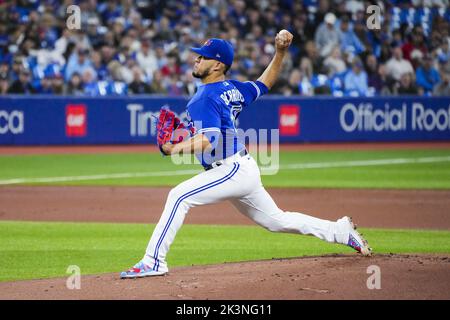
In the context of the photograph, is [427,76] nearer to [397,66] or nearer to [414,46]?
[414,46]

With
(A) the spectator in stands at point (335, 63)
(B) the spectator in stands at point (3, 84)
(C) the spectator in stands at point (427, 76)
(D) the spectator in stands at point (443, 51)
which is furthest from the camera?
(D) the spectator in stands at point (443, 51)

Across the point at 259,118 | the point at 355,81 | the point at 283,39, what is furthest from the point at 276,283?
the point at 355,81

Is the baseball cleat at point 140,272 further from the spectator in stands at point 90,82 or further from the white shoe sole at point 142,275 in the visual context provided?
the spectator in stands at point 90,82

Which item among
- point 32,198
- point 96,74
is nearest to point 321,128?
point 96,74

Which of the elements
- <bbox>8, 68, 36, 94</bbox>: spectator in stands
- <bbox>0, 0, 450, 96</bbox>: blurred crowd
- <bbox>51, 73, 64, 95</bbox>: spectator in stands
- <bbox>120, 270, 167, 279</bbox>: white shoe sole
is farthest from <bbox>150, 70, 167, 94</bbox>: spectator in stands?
<bbox>120, 270, 167, 279</bbox>: white shoe sole

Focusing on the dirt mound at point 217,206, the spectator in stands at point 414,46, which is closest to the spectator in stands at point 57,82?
the dirt mound at point 217,206

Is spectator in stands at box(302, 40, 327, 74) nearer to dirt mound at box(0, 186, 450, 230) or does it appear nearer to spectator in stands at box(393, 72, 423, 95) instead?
spectator in stands at box(393, 72, 423, 95)

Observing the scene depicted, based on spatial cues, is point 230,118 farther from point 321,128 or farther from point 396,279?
point 321,128
